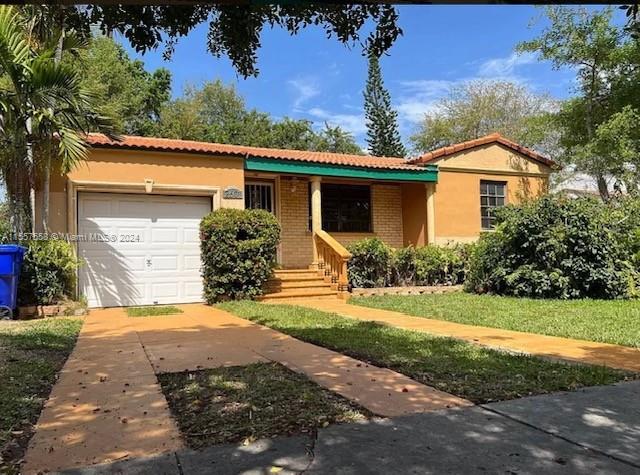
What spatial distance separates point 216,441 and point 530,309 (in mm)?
7620

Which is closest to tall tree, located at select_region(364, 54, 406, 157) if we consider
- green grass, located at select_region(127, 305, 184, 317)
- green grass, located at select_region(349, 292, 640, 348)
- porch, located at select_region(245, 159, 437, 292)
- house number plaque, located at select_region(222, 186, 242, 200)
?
porch, located at select_region(245, 159, 437, 292)

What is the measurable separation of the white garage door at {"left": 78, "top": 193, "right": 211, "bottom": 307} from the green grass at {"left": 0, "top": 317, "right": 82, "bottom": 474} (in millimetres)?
2650

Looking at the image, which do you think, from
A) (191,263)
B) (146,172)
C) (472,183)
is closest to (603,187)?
(472,183)

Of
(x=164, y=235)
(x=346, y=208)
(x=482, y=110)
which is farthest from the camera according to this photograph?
(x=482, y=110)

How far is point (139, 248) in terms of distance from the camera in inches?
470

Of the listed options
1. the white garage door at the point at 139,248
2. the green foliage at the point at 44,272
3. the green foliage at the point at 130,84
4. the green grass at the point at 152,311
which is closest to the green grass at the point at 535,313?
the green grass at the point at 152,311

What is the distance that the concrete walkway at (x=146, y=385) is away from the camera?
10.3 ft

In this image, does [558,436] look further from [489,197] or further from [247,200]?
[489,197]

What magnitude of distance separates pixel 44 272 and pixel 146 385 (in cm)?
637

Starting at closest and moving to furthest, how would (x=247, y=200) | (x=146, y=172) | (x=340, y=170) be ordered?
(x=146, y=172) < (x=340, y=170) < (x=247, y=200)

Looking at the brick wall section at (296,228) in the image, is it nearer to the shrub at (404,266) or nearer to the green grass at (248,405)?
the shrub at (404,266)

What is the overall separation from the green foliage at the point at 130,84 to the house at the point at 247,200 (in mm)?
15217

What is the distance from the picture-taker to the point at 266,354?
580cm

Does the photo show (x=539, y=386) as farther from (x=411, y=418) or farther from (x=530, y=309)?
(x=530, y=309)
